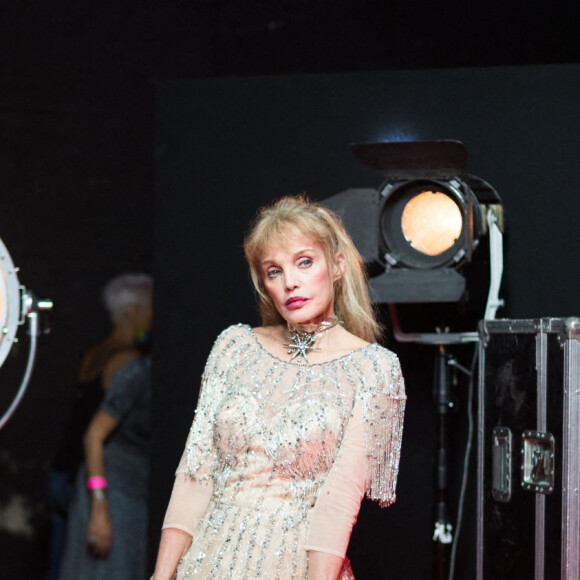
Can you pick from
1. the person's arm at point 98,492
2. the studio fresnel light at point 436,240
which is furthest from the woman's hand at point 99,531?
the studio fresnel light at point 436,240

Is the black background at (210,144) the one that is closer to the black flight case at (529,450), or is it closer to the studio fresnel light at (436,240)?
the studio fresnel light at (436,240)

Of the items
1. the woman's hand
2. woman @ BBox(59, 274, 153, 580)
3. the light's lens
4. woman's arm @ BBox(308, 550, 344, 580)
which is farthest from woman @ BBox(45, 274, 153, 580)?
woman's arm @ BBox(308, 550, 344, 580)

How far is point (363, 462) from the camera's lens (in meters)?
1.92

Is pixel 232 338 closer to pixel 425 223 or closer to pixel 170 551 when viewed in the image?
pixel 170 551

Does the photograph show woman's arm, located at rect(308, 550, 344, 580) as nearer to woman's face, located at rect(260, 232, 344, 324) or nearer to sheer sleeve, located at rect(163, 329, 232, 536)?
sheer sleeve, located at rect(163, 329, 232, 536)

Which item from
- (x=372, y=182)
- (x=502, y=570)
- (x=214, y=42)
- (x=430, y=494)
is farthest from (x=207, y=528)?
(x=214, y=42)

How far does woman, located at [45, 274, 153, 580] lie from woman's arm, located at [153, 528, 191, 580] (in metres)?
1.62

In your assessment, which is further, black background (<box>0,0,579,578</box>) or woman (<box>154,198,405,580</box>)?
black background (<box>0,0,579,578</box>)

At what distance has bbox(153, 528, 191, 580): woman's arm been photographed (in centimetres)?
194

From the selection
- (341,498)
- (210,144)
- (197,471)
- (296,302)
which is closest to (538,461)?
(341,498)

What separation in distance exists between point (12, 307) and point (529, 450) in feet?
6.13

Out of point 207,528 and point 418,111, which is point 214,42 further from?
point 207,528

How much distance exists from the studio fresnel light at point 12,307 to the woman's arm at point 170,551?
4.58 ft

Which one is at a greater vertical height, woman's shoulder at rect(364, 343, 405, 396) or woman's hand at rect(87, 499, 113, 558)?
woman's shoulder at rect(364, 343, 405, 396)
